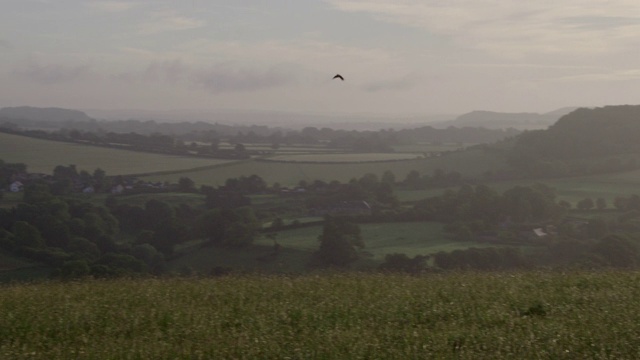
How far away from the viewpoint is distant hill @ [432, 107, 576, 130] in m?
135

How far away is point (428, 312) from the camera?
9492 mm

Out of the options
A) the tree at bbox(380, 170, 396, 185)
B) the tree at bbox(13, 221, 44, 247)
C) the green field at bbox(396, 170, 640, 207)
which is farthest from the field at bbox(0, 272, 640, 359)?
the tree at bbox(380, 170, 396, 185)

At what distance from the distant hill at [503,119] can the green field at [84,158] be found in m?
79.4

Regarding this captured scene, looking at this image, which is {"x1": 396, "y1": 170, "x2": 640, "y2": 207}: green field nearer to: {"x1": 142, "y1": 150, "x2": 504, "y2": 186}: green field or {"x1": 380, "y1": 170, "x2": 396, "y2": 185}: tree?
{"x1": 380, "y1": 170, "x2": 396, "y2": 185}: tree

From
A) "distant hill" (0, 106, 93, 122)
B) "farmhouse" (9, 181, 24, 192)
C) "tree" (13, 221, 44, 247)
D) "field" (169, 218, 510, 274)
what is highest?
"distant hill" (0, 106, 93, 122)

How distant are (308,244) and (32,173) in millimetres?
25840

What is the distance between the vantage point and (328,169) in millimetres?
57312

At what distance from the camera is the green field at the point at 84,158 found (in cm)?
5419

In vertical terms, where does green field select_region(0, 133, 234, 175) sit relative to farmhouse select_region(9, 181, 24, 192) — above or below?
above

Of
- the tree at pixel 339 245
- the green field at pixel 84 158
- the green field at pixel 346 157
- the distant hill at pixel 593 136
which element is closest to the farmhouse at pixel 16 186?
→ the green field at pixel 84 158

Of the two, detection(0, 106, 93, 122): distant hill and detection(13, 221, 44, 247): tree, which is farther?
detection(0, 106, 93, 122): distant hill

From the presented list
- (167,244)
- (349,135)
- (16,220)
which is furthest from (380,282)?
(349,135)

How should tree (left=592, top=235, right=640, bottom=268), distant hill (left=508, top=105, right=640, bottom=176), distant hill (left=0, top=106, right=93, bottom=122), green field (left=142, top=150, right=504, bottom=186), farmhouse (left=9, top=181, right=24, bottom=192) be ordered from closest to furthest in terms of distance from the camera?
tree (left=592, top=235, right=640, bottom=268), farmhouse (left=9, top=181, right=24, bottom=192), distant hill (left=508, top=105, right=640, bottom=176), green field (left=142, top=150, right=504, bottom=186), distant hill (left=0, top=106, right=93, bottom=122)

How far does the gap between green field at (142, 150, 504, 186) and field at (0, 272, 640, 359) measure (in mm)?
37552
